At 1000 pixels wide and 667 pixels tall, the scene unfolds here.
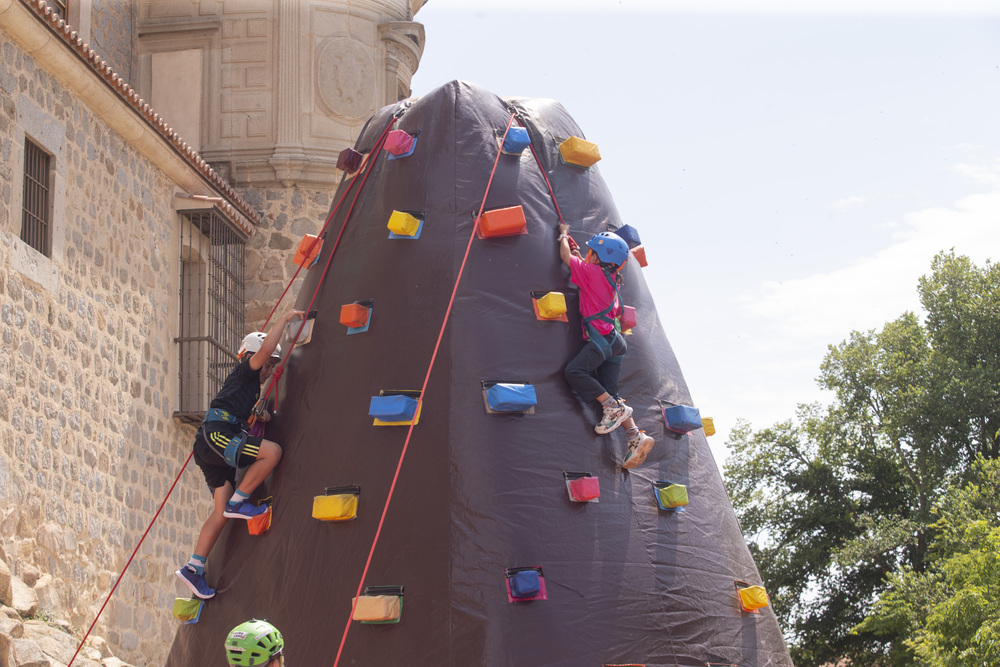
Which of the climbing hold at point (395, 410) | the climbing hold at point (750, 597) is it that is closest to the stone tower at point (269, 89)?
the climbing hold at point (395, 410)

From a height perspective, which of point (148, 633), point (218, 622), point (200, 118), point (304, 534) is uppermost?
point (200, 118)

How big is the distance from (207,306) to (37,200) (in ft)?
14.0

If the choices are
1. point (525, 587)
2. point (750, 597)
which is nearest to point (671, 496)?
point (750, 597)

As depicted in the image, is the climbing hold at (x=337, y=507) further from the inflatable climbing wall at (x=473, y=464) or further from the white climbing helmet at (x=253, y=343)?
the white climbing helmet at (x=253, y=343)

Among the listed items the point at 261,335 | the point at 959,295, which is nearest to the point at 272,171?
the point at 261,335

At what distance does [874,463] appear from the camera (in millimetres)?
24094

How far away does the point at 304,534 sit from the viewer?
5.72 m

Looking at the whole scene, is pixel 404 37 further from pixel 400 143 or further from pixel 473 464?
pixel 473 464

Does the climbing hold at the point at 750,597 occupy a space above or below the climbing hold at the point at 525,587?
below

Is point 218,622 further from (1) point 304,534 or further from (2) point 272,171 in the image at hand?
(2) point 272,171

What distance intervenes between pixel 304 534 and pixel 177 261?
9.57 m

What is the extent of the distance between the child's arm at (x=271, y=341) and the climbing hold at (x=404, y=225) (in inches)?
30.5

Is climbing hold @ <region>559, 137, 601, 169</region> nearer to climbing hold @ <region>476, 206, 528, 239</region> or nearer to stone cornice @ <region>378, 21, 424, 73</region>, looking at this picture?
climbing hold @ <region>476, 206, 528, 239</region>

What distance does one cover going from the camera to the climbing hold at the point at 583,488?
5.44m
